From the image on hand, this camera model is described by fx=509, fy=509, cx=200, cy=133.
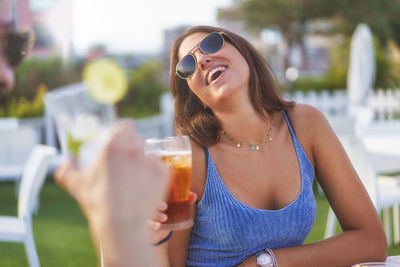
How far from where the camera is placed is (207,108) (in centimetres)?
214

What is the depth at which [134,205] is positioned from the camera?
726 mm

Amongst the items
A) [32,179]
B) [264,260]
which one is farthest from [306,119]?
[32,179]

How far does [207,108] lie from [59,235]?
3.61m

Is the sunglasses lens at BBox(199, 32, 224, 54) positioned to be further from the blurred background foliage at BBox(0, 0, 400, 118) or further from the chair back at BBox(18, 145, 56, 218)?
the blurred background foliage at BBox(0, 0, 400, 118)

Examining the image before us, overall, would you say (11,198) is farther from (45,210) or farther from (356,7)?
(356,7)

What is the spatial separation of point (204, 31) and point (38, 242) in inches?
147

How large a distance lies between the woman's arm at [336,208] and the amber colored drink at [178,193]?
52cm

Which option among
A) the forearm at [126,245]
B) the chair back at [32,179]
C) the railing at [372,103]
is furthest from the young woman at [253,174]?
the railing at [372,103]

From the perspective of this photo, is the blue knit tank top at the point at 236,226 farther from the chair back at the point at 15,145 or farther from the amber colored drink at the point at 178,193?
the chair back at the point at 15,145

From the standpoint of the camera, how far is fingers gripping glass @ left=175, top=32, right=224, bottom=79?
6.19 feet

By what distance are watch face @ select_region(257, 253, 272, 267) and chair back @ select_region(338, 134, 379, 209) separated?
2.01m

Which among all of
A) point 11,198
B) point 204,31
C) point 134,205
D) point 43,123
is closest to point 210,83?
point 204,31

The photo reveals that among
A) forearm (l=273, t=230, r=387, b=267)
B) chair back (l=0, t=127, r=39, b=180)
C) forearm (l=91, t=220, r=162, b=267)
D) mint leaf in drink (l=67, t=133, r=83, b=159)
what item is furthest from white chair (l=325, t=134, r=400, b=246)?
chair back (l=0, t=127, r=39, b=180)

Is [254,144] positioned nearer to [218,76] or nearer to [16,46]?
[218,76]
